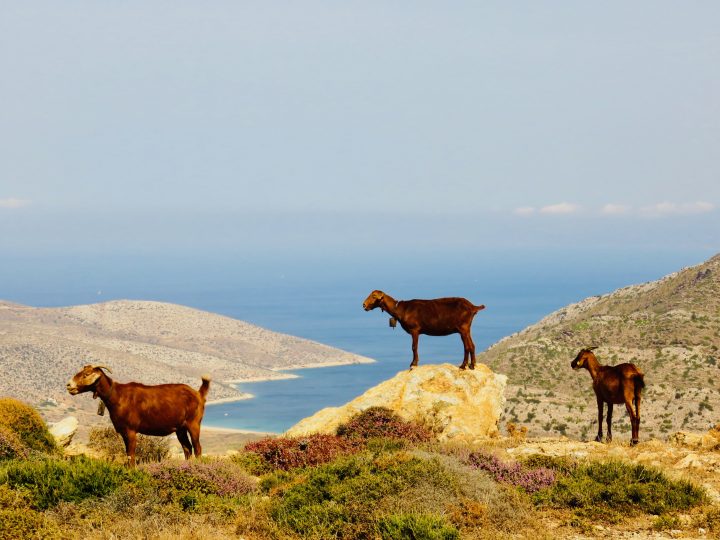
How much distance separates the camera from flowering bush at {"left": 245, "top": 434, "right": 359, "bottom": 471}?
59.0 ft

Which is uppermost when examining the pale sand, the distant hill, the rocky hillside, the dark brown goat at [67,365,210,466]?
the dark brown goat at [67,365,210,466]

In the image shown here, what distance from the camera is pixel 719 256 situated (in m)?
78.8

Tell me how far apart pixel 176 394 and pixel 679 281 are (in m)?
66.9

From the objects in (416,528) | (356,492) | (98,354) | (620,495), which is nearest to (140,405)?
(356,492)

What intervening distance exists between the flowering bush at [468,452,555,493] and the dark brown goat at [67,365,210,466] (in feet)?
17.4

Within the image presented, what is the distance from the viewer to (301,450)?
61.4 feet

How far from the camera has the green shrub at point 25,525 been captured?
40.4 feet

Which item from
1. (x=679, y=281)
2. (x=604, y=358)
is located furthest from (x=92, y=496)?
(x=679, y=281)

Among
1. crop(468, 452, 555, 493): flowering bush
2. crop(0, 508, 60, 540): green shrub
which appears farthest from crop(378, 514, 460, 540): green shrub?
crop(0, 508, 60, 540): green shrub

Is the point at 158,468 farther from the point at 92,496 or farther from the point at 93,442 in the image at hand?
the point at 93,442

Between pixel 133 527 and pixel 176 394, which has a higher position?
pixel 176 394

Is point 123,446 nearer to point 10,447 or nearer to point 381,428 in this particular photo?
point 10,447

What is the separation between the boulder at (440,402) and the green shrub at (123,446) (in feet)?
10.7

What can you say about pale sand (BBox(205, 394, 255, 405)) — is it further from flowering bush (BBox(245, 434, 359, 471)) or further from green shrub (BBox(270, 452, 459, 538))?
green shrub (BBox(270, 452, 459, 538))
